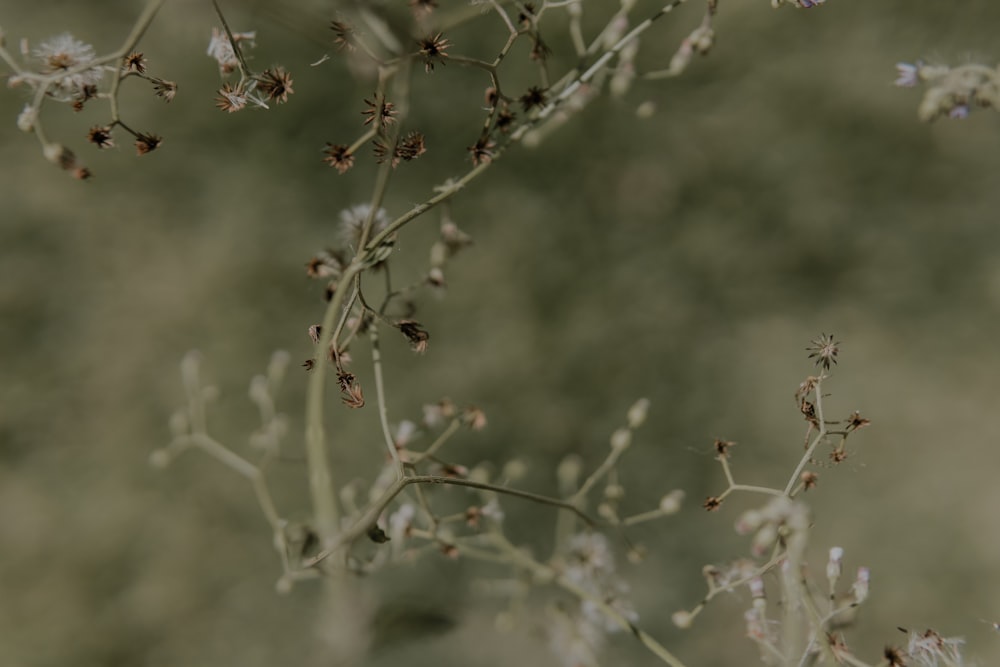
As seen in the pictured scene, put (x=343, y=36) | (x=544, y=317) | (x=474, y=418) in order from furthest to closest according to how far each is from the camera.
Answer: (x=544, y=317) < (x=474, y=418) < (x=343, y=36)

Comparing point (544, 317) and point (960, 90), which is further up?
point (544, 317)

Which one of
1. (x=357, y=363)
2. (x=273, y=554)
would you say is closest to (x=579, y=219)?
(x=357, y=363)

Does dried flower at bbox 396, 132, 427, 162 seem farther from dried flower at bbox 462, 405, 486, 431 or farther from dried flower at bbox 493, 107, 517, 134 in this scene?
dried flower at bbox 462, 405, 486, 431

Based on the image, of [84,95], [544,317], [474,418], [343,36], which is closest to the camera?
[343,36]

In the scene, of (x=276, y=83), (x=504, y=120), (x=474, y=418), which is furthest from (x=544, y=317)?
(x=276, y=83)

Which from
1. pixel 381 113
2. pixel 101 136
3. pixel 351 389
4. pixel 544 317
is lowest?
pixel 351 389

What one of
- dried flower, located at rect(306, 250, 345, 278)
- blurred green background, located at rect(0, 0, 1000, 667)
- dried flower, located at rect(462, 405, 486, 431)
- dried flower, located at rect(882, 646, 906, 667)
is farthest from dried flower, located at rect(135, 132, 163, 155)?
blurred green background, located at rect(0, 0, 1000, 667)

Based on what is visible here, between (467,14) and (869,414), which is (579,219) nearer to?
(869,414)

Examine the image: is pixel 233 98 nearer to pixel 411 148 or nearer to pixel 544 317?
pixel 411 148
